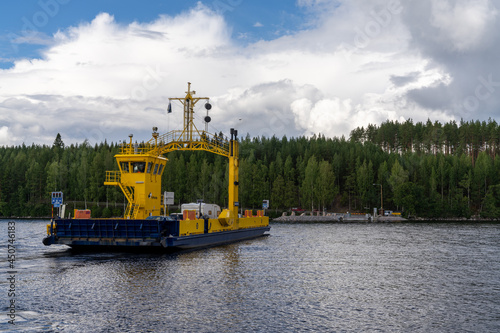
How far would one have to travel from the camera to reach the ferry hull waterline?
3331 centimetres

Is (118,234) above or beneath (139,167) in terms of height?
beneath

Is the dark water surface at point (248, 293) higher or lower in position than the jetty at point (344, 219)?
higher

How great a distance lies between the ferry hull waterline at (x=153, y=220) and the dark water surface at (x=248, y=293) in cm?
133

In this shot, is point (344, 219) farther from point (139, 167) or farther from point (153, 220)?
point (153, 220)

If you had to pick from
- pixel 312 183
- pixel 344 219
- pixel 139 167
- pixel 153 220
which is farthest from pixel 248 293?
pixel 312 183

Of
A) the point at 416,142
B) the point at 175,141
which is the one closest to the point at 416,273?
the point at 175,141

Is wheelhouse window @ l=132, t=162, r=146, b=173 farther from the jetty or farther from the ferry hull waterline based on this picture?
the jetty

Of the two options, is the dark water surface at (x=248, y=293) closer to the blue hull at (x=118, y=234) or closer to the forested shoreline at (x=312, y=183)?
the blue hull at (x=118, y=234)

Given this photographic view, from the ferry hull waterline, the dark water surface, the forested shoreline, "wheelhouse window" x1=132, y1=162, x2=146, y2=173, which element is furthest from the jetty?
the dark water surface

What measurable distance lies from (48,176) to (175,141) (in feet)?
371

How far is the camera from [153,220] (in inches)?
1307

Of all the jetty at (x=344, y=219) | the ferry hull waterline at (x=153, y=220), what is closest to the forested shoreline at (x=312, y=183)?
the jetty at (x=344, y=219)

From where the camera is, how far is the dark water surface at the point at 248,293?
15.9 meters

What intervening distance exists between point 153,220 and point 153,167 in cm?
1017
